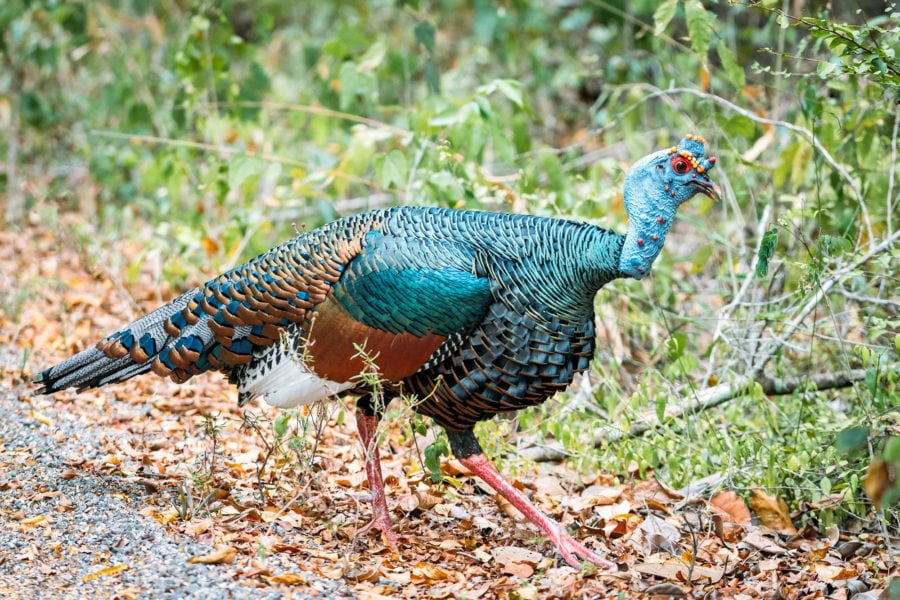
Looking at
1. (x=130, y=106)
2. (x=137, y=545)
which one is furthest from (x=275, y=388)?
(x=130, y=106)

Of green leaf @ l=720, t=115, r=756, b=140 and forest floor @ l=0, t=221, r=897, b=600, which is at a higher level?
green leaf @ l=720, t=115, r=756, b=140

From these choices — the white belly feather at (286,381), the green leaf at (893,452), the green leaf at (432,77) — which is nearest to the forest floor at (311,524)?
the white belly feather at (286,381)

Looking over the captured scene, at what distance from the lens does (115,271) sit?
7.04m

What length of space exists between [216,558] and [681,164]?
7.41ft

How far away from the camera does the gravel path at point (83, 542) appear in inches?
139

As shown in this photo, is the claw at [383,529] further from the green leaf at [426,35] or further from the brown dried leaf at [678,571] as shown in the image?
the green leaf at [426,35]

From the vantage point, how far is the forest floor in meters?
3.73

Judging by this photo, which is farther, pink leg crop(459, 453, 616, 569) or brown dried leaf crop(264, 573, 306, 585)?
pink leg crop(459, 453, 616, 569)

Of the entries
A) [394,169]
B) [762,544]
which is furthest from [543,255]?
[394,169]

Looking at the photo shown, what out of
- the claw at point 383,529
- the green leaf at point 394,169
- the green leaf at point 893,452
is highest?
the green leaf at point 394,169

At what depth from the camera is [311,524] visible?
14.1 ft

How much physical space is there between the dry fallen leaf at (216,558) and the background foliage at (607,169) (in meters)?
1.65

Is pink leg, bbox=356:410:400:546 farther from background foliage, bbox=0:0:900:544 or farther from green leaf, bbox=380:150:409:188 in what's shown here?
green leaf, bbox=380:150:409:188

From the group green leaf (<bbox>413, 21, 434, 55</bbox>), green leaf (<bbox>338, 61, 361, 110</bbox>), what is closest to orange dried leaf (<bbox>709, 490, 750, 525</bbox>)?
green leaf (<bbox>338, 61, 361, 110</bbox>)
